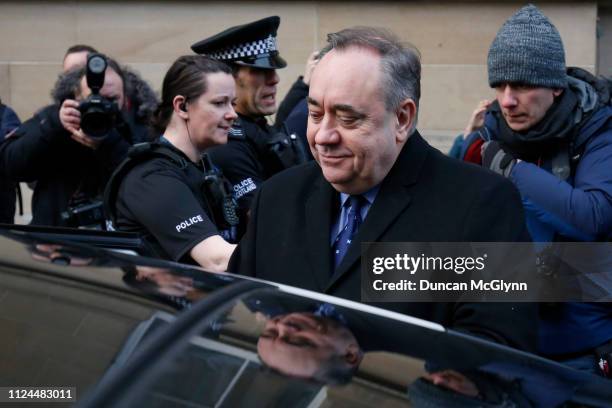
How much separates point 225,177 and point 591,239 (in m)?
1.49

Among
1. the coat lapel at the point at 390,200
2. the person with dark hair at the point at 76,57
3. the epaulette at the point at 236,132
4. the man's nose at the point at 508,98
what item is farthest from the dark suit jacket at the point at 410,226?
the person with dark hair at the point at 76,57

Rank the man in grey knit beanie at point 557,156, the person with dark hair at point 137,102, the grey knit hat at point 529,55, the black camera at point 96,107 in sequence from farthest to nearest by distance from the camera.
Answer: the person with dark hair at point 137,102, the black camera at point 96,107, the grey knit hat at point 529,55, the man in grey knit beanie at point 557,156

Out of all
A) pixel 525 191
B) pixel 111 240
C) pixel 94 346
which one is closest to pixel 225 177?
pixel 525 191

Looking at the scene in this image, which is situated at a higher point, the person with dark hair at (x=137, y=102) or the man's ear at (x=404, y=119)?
the person with dark hair at (x=137, y=102)

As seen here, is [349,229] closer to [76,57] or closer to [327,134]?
[327,134]

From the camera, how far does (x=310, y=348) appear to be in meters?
2.06

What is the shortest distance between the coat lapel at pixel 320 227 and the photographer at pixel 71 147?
1963 mm

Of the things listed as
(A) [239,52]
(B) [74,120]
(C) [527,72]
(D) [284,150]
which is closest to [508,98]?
(C) [527,72]

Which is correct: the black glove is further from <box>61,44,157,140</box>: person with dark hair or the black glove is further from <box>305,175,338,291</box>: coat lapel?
<box>61,44,157,140</box>: person with dark hair

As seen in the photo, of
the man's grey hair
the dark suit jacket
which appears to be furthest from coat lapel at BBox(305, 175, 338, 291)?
the man's grey hair

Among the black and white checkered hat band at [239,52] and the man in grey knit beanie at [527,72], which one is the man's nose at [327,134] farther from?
the black and white checkered hat band at [239,52]

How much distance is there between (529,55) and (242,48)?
5.10 feet

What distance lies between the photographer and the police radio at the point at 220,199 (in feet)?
13.2

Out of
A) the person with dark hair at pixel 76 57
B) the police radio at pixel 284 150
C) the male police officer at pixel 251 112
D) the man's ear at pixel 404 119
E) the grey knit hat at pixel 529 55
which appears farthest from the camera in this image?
the person with dark hair at pixel 76 57
